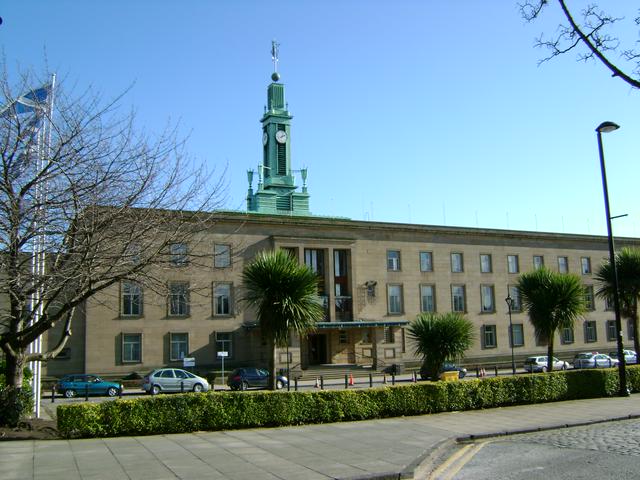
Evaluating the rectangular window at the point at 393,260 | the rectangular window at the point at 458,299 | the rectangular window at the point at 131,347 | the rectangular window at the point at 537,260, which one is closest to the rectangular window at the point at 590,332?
the rectangular window at the point at 537,260

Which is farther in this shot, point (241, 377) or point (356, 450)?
point (241, 377)

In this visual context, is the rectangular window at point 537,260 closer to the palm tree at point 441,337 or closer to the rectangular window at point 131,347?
the palm tree at point 441,337

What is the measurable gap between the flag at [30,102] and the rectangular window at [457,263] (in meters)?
44.0

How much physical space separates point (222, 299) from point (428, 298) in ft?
60.1

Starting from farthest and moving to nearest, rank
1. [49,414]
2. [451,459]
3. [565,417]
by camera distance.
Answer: [49,414] → [565,417] → [451,459]

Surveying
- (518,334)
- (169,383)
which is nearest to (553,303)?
(169,383)

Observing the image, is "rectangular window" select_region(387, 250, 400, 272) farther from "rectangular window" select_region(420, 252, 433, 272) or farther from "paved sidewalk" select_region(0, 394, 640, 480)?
"paved sidewalk" select_region(0, 394, 640, 480)

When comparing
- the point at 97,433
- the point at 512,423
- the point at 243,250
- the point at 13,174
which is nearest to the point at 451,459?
the point at 512,423

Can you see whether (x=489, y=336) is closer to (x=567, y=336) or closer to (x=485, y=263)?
(x=485, y=263)

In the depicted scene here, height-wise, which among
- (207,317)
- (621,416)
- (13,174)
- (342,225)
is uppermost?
(342,225)

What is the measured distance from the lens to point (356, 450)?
515 inches

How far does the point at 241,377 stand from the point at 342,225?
710 inches

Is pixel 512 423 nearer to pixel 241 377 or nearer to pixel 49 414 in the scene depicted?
pixel 49 414

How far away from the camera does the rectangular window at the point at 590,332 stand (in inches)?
2375
